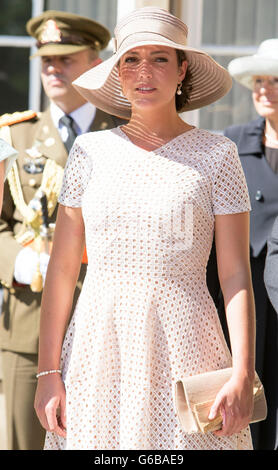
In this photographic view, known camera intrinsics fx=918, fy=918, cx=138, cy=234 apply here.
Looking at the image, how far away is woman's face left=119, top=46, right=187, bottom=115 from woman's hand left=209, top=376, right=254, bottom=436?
80cm

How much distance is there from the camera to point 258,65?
13.1 ft

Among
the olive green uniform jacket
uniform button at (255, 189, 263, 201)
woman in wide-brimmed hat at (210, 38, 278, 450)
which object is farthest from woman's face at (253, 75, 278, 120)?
the olive green uniform jacket

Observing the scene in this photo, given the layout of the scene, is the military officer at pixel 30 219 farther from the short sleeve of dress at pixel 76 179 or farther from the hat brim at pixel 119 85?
the short sleeve of dress at pixel 76 179

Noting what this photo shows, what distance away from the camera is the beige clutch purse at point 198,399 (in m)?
2.39

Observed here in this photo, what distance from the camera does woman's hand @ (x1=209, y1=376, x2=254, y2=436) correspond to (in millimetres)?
2425

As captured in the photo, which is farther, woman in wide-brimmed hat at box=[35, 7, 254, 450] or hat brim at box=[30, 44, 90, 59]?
hat brim at box=[30, 44, 90, 59]

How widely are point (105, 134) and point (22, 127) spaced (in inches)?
43.6

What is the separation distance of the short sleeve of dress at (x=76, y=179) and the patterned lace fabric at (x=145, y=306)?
47 mm

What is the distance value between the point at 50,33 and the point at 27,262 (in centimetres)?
100

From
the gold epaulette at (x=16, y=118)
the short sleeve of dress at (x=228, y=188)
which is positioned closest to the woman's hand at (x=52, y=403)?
the short sleeve of dress at (x=228, y=188)

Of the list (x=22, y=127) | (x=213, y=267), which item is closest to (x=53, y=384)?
(x=213, y=267)

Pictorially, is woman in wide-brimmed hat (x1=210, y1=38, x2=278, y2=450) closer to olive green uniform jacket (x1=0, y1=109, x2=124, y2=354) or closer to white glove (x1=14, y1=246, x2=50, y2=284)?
olive green uniform jacket (x1=0, y1=109, x2=124, y2=354)

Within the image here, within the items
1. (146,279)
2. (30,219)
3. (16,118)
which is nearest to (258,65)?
(16,118)

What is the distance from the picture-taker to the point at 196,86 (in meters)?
2.83
